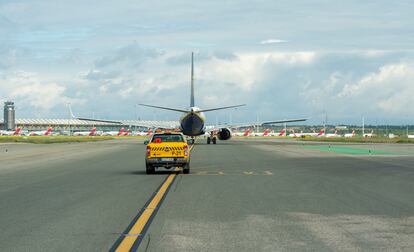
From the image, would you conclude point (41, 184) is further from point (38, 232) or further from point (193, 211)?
point (38, 232)

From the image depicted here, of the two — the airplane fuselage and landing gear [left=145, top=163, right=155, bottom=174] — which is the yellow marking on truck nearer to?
landing gear [left=145, top=163, right=155, bottom=174]

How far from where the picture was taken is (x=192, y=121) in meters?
60.3

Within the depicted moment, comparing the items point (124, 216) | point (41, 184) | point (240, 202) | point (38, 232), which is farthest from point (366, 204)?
point (41, 184)

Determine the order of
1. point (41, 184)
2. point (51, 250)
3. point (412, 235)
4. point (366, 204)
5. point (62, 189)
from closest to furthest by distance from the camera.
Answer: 1. point (51, 250)
2. point (412, 235)
3. point (366, 204)
4. point (62, 189)
5. point (41, 184)

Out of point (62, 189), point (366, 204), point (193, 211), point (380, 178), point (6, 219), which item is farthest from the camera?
point (380, 178)

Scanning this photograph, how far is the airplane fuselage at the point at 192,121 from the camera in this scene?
59812mm

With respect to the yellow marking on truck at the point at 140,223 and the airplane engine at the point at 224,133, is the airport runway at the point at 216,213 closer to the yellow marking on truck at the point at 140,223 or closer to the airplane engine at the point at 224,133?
the yellow marking on truck at the point at 140,223

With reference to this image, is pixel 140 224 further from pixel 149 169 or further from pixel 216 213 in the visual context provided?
pixel 149 169

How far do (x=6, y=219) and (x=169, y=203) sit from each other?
3.89 meters

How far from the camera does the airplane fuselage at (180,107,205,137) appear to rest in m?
59.8

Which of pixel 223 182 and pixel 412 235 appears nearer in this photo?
pixel 412 235

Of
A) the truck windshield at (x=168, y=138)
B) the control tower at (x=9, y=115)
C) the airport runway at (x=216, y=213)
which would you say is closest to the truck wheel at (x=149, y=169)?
the truck windshield at (x=168, y=138)

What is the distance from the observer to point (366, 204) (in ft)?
48.3

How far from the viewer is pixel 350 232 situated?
10.7 m
